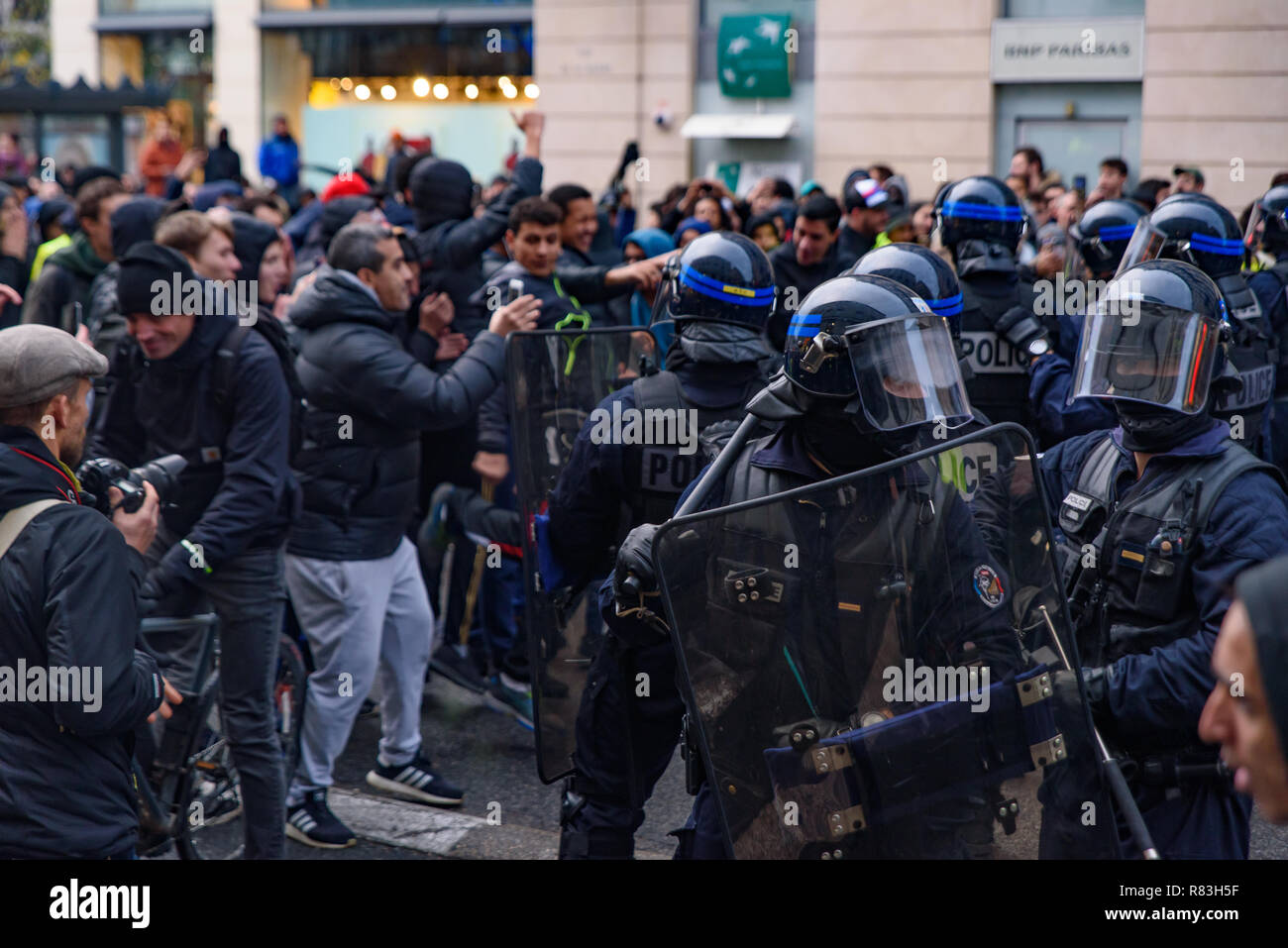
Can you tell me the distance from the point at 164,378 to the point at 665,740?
1974 millimetres

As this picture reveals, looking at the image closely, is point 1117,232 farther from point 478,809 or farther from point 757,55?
point 757,55

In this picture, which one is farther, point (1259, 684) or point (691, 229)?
point (691, 229)

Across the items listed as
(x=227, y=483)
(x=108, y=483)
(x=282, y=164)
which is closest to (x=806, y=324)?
(x=108, y=483)

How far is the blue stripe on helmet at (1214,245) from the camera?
4723 mm

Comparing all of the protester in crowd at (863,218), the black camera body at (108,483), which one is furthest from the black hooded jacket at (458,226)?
the black camera body at (108,483)

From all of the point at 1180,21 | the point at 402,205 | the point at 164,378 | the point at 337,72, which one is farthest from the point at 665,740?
the point at 337,72

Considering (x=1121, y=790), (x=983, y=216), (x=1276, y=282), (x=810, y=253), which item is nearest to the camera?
(x=1121, y=790)

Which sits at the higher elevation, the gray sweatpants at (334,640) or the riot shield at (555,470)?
the riot shield at (555,470)

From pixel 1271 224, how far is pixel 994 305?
1894 mm

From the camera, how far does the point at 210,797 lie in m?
4.72

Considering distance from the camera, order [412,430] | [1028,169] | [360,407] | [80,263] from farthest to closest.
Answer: [1028,169], [80,263], [412,430], [360,407]

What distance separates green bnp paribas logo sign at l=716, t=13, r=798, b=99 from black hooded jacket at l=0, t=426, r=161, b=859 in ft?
52.7

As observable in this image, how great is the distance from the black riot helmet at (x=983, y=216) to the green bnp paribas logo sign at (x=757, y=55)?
43.6 feet

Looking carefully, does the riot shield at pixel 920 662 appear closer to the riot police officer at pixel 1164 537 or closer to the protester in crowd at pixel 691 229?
the riot police officer at pixel 1164 537
